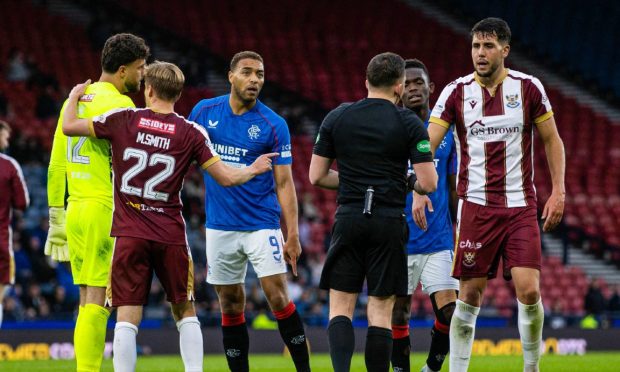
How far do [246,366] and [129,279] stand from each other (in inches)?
76.3

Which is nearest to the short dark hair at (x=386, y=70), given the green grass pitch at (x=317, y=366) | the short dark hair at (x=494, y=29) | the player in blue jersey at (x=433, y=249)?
the short dark hair at (x=494, y=29)

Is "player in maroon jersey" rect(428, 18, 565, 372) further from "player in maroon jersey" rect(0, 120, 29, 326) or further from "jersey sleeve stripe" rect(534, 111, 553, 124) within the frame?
"player in maroon jersey" rect(0, 120, 29, 326)

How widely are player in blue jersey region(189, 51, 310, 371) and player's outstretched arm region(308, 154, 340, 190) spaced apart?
1.09 m

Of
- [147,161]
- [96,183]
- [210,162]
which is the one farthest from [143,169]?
[96,183]

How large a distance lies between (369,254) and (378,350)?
0.64 metres

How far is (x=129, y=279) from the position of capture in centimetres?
725

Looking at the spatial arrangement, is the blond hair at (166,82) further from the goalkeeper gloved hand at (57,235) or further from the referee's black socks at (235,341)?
the referee's black socks at (235,341)

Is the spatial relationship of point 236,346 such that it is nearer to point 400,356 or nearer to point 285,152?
point 400,356

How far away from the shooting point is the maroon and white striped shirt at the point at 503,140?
7.99 m

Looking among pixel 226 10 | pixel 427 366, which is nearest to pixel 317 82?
pixel 226 10

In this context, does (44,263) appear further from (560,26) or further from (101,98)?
(560,26)

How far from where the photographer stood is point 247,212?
870 centimetres

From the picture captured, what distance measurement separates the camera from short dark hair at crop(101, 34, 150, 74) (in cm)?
789

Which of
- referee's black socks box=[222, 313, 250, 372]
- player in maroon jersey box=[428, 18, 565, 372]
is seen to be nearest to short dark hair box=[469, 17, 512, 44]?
player in maroon jersey box=[428, 18, 565, 372]
